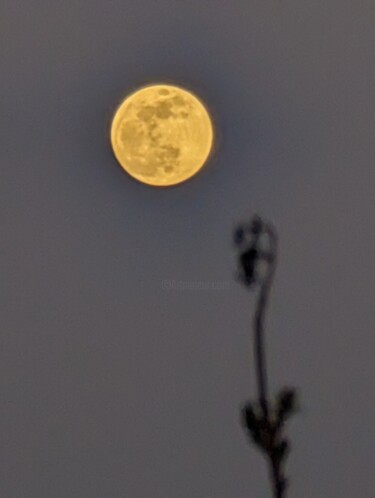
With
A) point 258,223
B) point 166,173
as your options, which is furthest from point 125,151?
point 258,223

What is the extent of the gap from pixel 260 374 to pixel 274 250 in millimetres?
700

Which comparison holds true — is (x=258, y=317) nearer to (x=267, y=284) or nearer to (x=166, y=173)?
(x=267, y=284)

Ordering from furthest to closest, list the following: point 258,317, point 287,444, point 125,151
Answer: point 125,151 < point 287,444 < point 258,317

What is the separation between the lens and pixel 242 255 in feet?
19.3

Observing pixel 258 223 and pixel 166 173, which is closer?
→ pixel 258 223

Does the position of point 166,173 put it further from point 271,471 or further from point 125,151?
point 271,471

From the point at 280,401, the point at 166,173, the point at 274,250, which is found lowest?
the point at 280,401

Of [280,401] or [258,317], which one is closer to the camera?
[258,317]

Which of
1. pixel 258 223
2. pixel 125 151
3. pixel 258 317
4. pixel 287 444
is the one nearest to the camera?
pixel 258 317

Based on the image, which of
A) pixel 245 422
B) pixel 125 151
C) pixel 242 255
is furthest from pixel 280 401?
pixel 125 151

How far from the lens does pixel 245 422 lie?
5.91 meters

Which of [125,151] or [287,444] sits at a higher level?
[125,151]

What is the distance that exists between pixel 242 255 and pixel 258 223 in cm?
19

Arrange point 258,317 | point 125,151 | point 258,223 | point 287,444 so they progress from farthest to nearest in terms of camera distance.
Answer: point 125,151 < point 258,223 < point 287,444 < point 258,317
